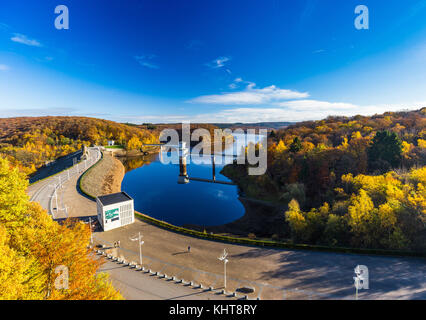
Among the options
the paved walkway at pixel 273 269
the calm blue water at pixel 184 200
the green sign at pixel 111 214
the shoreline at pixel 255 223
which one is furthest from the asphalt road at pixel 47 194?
the shoreline at pixel 255 223

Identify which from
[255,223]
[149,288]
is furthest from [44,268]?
[255,223]

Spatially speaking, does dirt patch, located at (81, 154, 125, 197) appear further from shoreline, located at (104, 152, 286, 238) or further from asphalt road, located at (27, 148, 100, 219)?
shoreline, located at (104, 152, 286, 238)

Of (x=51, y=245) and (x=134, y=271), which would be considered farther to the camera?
(x=134, y=271)

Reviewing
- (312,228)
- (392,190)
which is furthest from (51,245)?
(392,190)

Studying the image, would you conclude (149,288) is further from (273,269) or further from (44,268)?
(273,269)

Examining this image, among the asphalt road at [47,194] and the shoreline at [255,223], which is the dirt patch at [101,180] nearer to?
the asphalt road at [47,194]

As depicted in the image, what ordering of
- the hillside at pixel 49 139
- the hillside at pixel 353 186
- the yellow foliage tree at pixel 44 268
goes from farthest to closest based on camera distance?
the hillside at pixel 49 139
the hillside at pixel 353 186
the yellow foliage tree at pixel 44 268
